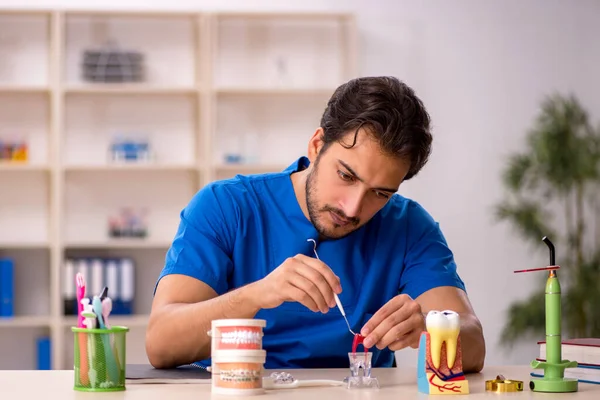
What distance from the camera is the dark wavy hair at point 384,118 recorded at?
174 cm

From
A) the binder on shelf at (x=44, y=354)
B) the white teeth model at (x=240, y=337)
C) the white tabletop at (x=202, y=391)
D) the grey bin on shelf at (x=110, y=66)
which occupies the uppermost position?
the grey bin on shelf at (x=110, y=66)

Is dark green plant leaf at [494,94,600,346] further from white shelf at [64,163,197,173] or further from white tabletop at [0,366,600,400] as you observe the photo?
white tabletop at [0,366,600,400]

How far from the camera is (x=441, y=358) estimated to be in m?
1.34

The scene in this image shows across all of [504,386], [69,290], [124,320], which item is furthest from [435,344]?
[69,290]

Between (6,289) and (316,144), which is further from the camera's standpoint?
(6,289)

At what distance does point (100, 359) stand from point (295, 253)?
2.23ft

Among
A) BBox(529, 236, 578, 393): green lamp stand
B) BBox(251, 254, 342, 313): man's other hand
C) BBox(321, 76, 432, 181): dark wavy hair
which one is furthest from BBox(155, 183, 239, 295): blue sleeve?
BBox(529, 236, 578, 393): green lamp stand

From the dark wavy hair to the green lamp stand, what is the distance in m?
0.46

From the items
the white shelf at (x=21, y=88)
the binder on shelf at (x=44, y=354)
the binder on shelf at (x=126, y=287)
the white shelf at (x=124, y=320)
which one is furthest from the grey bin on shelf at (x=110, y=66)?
the binder on shelf at (x=44, y=354)

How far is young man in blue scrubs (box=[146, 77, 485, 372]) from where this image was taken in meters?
1.70

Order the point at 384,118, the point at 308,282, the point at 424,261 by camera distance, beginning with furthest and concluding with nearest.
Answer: the point at 424,261, the point at 384,118, the point at 308,282

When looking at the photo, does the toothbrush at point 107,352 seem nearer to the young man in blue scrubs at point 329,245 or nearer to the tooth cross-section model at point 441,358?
the young man in blue scrubs at point 329,245

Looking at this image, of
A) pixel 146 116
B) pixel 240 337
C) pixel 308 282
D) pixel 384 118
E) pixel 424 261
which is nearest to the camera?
pixel 240 337

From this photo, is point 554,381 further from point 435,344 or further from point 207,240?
point 207,240
